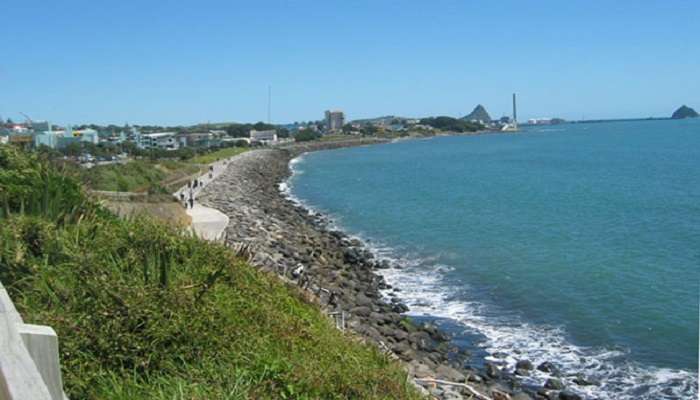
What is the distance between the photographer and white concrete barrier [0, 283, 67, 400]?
282 centimetres

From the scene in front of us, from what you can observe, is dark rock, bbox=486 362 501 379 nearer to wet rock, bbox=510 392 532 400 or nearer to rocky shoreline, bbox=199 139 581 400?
rocky shoreline, bbox=199 139 581 400

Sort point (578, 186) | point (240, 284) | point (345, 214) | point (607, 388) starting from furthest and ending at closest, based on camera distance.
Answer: point (578, 186), point (345, 214), point (607, 388), point (240, 284)

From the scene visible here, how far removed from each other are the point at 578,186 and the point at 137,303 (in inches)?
1624

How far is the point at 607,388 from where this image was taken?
11844mm

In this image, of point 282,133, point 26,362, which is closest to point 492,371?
point 26,362

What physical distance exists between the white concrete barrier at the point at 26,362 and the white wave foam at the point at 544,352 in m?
9.87

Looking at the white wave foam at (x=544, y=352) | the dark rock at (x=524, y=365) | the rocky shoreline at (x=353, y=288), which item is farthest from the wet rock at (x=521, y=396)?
the dark rock at (x=524, y=365)

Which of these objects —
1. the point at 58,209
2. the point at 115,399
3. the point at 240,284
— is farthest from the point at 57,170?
the point at 115,399

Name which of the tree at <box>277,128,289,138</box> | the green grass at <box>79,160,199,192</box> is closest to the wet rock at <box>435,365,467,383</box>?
the green grass at <box>79,160,199,192</box>

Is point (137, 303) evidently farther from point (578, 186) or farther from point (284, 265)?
point (578, 186)

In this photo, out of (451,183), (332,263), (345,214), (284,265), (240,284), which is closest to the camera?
(240,284)

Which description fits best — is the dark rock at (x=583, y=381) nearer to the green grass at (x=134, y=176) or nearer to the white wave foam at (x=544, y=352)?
the white wave foam at (x=544, y=352)

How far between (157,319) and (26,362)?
2.17 m

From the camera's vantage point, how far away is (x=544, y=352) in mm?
13672
